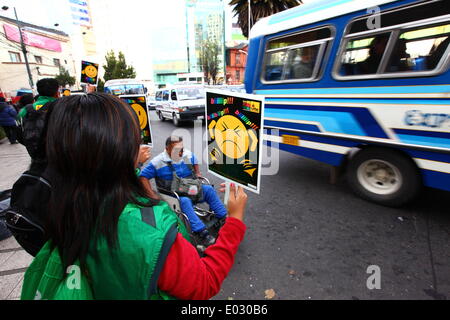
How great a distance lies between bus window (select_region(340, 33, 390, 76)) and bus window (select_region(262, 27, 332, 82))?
38 centimetres

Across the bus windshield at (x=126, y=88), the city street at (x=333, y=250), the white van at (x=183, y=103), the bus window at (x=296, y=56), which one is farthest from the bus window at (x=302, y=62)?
the bus windshield at (x=126, y=88)

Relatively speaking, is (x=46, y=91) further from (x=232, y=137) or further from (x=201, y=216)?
(x=232, y=137)

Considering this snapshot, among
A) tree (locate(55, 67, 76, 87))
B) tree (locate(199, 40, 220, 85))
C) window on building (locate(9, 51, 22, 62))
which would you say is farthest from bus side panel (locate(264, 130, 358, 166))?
tree (locate(199, 40, 220, 85))

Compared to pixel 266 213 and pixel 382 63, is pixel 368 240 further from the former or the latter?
pixel 382 63

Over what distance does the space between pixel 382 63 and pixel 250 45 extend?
2.53 m

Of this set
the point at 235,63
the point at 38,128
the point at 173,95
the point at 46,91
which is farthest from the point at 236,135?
the point at 235,63

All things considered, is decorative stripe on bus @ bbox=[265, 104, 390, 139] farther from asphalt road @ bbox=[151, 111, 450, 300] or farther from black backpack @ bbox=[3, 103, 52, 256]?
black backpack @ bbox=[3, 103, 52, 256]

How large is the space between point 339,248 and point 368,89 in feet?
6.99

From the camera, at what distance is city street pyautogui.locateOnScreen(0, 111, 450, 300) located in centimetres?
218

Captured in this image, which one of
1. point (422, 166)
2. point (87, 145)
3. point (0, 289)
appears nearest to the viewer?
point (87, 145)

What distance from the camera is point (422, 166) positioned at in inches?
118

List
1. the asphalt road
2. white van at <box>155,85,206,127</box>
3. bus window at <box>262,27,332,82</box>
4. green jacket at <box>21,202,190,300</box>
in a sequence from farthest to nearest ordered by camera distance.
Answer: white van at <box>155,85,206,127</box> → bus window at <box>262,27,332,82</box> → the asphalt road → green jacket at <box>21,202,190,300</box>

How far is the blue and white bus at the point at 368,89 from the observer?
2818mm
